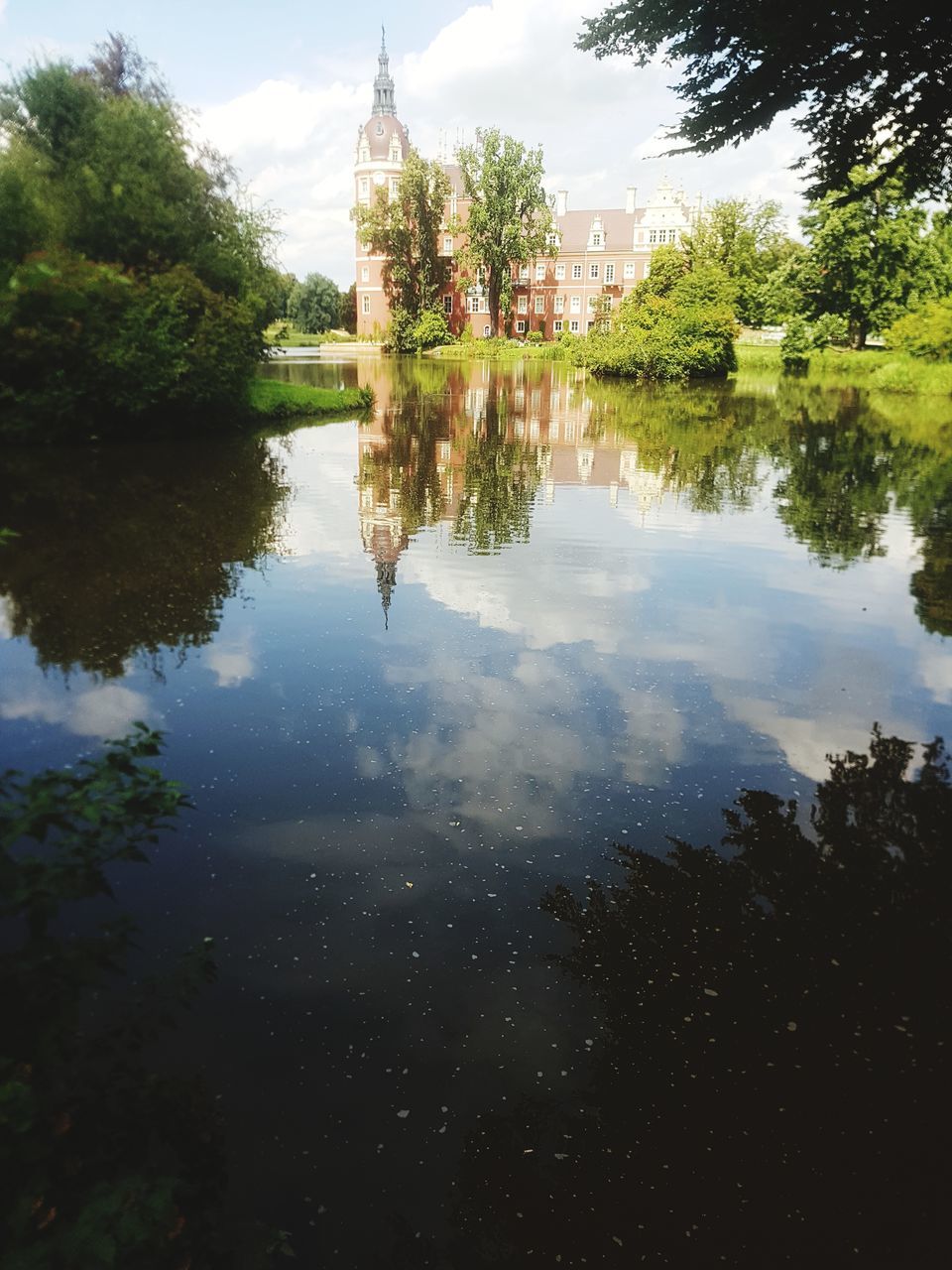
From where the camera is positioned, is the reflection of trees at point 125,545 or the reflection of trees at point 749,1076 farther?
the reflection of trees at point 125,545

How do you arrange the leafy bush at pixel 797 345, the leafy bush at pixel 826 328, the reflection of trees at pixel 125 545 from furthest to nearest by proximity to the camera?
the leafy bush at pixel 797 345
the leafy bush at pixel 826 328
the reflection of trees at pixel 125 545

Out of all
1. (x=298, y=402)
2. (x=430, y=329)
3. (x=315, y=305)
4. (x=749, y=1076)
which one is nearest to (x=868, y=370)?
(x=298, y=402)

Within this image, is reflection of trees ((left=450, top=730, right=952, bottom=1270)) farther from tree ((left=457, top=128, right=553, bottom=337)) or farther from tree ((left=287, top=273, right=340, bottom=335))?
tree ((left=287, top=273, right=340, bottom=335))

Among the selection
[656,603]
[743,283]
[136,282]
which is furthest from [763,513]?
[743,283]

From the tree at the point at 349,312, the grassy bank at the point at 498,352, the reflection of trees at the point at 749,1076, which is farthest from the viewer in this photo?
the tree at the point at 349,312

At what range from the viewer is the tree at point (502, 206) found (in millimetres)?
70500

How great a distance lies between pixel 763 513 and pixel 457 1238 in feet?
41.7

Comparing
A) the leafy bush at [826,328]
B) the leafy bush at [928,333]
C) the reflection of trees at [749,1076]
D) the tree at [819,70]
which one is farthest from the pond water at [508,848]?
the leafy bush at [826,328]

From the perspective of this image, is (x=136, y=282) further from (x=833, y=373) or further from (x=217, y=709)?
(x=833, y=373)

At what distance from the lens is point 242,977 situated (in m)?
3.76

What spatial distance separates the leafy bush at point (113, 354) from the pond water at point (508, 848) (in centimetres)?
610

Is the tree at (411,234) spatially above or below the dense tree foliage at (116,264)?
above

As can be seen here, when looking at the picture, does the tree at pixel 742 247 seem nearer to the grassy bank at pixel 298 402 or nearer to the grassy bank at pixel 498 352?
the grassy bank at pixel 498 352

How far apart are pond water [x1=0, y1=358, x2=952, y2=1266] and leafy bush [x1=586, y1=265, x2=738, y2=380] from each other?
3375 centimetres
